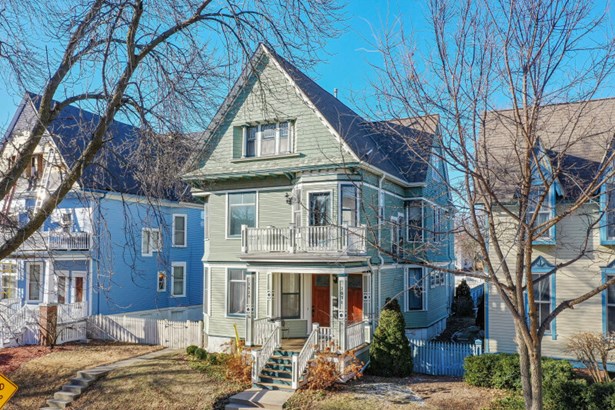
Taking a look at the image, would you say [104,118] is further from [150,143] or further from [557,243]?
[557,243]

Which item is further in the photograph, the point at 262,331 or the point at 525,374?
the point at 262,331

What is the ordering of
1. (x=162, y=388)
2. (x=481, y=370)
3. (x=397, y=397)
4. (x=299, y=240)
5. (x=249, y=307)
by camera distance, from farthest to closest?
(x=249, y=307) < (x=299, y=240) < (x=162, y=388) < (x=481, y=370) < (x=397, y=397)

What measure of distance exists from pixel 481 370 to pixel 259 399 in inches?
257

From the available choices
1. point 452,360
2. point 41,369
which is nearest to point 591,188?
point 452,360

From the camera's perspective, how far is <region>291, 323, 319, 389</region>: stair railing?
45.1 ft

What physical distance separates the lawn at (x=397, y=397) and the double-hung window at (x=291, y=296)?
448 cm

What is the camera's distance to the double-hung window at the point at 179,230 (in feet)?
85.7

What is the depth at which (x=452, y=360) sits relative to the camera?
52.9 ft

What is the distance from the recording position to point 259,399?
1321cm

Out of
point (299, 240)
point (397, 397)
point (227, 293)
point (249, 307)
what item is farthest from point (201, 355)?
point (397, 397)

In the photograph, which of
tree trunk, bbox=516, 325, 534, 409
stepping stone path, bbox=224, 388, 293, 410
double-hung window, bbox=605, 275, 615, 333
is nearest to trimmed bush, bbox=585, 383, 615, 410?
double-hung window, bbox=605, 275, 615, 333

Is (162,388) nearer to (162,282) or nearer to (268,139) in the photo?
(268,139)

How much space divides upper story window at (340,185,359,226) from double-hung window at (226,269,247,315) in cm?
467

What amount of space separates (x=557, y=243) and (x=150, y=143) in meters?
12.6
